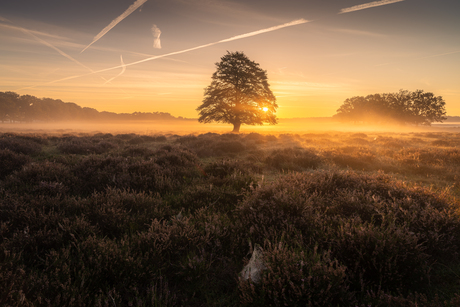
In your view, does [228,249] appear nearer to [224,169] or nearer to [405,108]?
[224,169]

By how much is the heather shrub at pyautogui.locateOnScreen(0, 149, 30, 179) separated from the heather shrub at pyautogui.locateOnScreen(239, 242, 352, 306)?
7.31 meters

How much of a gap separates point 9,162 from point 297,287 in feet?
27.6

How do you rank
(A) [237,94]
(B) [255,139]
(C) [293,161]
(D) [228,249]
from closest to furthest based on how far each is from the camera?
(D) [228,249] → (C) [293,161] → (B) [255,139] → (A) [237,94]

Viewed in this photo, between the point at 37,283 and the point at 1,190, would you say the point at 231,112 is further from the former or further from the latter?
the point at 37,283

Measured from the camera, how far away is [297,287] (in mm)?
1825

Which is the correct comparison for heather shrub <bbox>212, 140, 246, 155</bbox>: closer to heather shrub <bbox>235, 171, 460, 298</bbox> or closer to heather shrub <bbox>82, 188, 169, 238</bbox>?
heather shrub <bbox>235, 171, 460, 298</bbox>

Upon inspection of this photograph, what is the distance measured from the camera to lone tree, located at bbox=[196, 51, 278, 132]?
81.4 ft

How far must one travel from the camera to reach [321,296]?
1859mm

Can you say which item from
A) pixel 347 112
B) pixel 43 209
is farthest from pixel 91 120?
pixel 43 209

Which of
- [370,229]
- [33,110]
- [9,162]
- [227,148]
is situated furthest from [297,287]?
[33,110]

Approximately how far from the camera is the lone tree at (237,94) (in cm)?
2481

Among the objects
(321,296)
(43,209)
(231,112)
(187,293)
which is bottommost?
(187,293)

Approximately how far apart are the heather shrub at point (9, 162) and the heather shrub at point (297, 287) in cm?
731

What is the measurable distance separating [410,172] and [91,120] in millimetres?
126636
